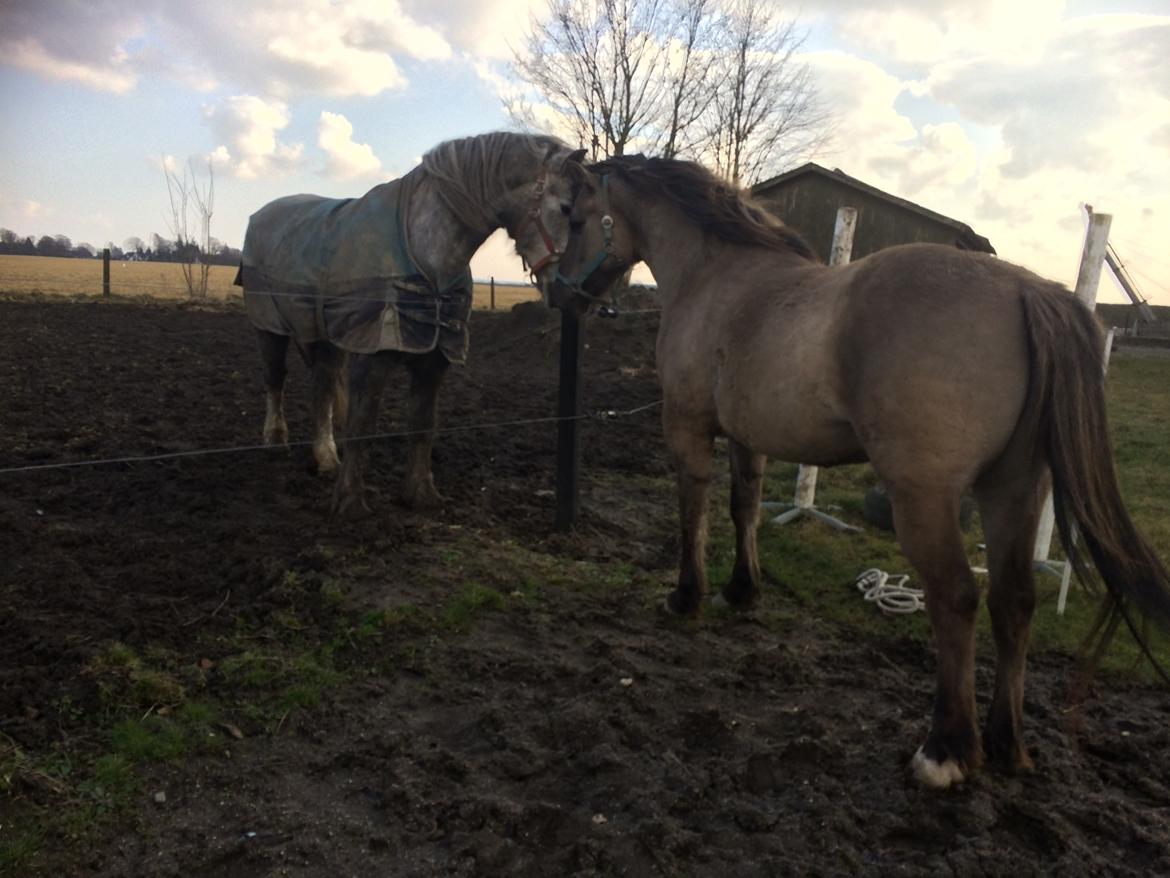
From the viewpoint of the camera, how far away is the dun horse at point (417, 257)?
14.7ft

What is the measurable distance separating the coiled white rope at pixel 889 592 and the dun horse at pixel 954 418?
4.72 feet

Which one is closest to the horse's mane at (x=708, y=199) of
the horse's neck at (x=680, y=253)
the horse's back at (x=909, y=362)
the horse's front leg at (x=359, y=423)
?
the horse's neck at (x=680, y=253)

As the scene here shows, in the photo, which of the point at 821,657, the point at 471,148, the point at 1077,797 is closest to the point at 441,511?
the point at 471,148

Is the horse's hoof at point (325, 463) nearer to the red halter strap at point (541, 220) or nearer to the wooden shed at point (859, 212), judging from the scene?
the red halter strap at point (541, 220)

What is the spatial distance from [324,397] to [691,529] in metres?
3.07

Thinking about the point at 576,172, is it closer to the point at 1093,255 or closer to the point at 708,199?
the point at 708,199

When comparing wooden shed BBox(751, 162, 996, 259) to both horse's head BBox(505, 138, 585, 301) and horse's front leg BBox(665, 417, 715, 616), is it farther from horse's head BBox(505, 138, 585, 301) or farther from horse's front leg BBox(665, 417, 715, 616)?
horse's front leg BBox(665, 417, 715, 616)

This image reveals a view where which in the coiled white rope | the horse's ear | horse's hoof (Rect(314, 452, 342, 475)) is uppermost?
the horse's ear

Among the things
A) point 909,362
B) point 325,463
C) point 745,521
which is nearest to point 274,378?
point 325,463

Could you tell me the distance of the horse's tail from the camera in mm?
2361

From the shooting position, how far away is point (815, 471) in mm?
5805

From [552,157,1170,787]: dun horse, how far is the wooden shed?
A: 1010cm

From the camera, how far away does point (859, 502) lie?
6.36 m

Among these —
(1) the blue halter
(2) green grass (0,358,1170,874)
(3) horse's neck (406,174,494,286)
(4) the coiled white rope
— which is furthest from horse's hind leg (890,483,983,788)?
(3) horse's neck (406,174,494,286)
